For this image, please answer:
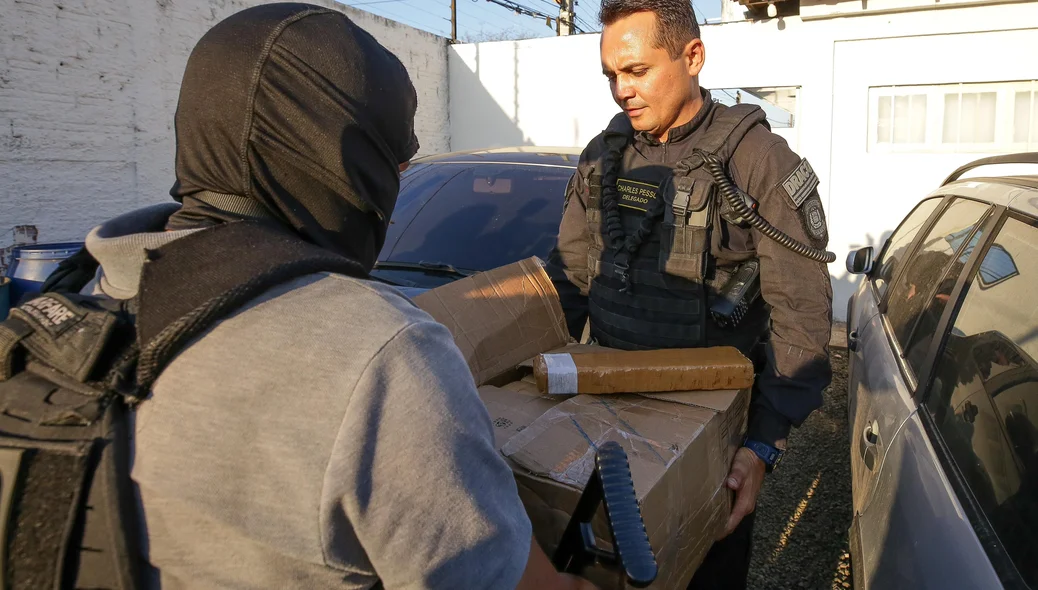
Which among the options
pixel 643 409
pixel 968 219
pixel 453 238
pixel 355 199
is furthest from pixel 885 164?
pixel 355 199

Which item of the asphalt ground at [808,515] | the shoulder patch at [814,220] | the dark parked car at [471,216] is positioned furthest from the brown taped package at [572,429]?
the asphalt ground at [808,515]

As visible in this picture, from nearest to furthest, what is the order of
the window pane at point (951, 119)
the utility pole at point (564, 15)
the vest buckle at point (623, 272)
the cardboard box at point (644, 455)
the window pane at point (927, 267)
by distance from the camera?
1. the cardboard box at point (644, 455)
2. the vest buckle at point (623, 272)
3. the window pane at point (927, 267)
4. the window pane at point (951, 119)
5. the utility pole at point (564, 15)

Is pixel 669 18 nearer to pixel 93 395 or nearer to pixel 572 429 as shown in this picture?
pixel 572 429

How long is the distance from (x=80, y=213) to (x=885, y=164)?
850 cm

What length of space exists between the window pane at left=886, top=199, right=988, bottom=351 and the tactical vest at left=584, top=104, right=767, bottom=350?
0.92 m

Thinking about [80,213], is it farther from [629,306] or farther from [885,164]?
[885,164]

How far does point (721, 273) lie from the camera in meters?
1.92

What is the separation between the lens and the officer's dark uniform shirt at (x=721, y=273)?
176 cm

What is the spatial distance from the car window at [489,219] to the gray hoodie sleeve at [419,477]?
6.94 feet

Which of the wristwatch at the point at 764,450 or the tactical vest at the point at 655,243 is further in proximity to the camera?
the tactical vest at the point at 655,243

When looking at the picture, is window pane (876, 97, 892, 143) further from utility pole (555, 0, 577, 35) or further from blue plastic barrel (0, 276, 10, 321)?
utility pole (555, 0, 577, 35)

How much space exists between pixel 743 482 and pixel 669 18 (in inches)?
48.5

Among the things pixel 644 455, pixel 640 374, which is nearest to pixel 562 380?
pixel 640 374

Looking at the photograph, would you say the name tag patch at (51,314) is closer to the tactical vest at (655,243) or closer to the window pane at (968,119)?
the tactical vest at (655,243)
